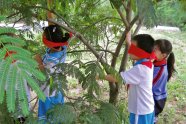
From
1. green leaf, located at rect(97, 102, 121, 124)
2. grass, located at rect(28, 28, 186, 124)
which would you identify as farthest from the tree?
grass, located at rect(28, 28, 186, 124)

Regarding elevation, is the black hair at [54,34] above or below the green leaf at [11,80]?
above

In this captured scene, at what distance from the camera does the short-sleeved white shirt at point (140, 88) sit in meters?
2.07

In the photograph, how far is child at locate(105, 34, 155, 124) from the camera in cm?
208

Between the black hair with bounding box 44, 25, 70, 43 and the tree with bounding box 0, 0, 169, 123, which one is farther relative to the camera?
the black hair with bounding box 44, 25, 70, 43

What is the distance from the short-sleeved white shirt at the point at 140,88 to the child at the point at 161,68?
358mm

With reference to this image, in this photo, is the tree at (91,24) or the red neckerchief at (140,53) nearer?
the tree at (91,24)

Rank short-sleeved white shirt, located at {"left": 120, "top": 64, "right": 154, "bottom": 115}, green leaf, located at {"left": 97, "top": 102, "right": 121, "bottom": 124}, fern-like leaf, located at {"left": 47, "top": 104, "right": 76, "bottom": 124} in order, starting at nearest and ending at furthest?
1. fern-like leaf, located at {"left": 47, "top": 104, "right": 76, "bottom": 124}
2. green leaf, located at {"left": 97, "top": 102, "right": 121, "bottom": 124}
3. short-sleeved white shirt, located at {"left": 120, "top": 64, "right": 154, "bottom": 115}

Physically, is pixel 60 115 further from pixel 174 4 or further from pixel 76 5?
pixel 76 5

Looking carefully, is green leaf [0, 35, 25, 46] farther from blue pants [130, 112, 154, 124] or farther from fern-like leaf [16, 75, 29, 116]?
blue pants [130, 112, 154, 124]

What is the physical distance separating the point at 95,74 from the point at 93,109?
0.68 feet

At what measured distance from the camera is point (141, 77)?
2.11 meters

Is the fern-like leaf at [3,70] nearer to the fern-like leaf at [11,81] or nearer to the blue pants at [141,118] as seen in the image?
the fern-like leaf at [11,81]

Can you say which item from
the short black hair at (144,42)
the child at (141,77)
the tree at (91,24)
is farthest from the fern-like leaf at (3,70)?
the short black hair at (144,42)

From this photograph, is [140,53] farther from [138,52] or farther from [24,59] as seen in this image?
[24,59]
